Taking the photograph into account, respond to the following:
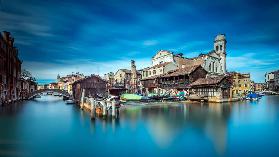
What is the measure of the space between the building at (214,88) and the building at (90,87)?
64.9 ft

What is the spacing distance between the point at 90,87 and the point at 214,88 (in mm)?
24709

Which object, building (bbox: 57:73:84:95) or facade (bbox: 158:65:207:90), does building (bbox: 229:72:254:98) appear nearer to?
facade (bbox: 158:65:207:90)

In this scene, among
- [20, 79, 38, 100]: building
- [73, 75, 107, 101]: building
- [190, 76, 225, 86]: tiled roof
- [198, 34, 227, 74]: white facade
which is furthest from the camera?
[20, 79, 38, 100]: building

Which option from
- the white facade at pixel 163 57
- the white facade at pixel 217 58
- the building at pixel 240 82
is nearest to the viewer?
the white facade at pixel 217 58

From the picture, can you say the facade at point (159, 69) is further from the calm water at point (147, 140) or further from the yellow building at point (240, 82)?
the calm water at point (147, 140)

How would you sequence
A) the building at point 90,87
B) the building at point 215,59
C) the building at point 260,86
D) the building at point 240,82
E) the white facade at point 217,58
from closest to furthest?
the building at point 90,87, the white facade at point 217,58, the building at point 215,59, the building at point 240,82, the building at point 260,86

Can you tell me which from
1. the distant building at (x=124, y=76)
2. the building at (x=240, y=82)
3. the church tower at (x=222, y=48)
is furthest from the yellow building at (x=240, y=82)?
the distant building at (x=124, y=76)

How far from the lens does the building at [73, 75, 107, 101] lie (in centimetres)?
4609

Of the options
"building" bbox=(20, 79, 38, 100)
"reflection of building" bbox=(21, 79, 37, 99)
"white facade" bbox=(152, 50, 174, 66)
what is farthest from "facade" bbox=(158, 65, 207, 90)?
"reflection of building" bbox=(21, 79, 37, 99)

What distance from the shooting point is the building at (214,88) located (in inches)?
1452

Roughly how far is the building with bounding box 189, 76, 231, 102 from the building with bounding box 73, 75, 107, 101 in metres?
19.8

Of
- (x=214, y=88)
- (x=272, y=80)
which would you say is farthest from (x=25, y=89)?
(x=272, y=80)

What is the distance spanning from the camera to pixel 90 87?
153 ft

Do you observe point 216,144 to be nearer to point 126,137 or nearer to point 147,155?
point 147,155
